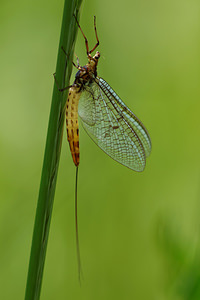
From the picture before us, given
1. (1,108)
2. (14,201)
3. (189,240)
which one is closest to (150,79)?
(1,108)

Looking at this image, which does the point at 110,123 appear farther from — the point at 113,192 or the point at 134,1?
the point at 134,1

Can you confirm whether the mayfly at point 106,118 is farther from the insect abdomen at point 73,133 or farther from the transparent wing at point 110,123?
the insect abdomen at point 73,133

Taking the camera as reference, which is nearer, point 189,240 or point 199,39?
point 189,240

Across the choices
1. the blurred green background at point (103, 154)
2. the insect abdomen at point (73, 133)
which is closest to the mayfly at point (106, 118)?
the insect abdomen at point (73, 133)

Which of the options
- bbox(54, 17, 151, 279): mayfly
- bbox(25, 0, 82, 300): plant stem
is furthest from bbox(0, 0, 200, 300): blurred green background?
bbox(25, 0, 82, 300): plant stem

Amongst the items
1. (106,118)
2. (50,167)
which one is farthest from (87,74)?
(50,167)
